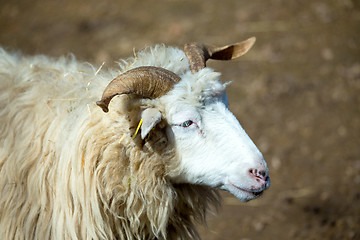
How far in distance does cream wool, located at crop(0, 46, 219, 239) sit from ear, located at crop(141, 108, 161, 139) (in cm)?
14

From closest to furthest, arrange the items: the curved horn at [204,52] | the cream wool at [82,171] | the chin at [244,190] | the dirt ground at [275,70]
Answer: the chin at [244,190] < the cream wool at [82,171] < the curved horn at [204,52] < the dirt ground at [275,70]

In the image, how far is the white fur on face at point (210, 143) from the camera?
242cm

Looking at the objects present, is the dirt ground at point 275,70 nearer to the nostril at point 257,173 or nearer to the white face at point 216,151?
the white face at point 216,151

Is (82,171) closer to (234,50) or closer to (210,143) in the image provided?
(210,143)

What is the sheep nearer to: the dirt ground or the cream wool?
the cream wool

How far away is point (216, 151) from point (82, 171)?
Result: 0.86 m

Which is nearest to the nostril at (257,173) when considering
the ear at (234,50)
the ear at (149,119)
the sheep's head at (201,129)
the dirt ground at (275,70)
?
the sheep's head at (201,129)

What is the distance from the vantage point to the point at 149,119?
239cm

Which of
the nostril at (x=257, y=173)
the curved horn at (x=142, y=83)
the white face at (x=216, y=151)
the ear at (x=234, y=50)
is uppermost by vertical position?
the curved horn at (x=142, y=83)

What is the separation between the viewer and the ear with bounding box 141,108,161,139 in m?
2.37

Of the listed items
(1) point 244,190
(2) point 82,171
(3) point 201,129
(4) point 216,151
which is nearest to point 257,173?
(1) point 244,190

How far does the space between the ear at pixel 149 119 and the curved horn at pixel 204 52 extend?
44cm

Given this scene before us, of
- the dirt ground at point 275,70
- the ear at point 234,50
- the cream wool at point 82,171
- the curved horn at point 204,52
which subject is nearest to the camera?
the cream wool at point 82,171

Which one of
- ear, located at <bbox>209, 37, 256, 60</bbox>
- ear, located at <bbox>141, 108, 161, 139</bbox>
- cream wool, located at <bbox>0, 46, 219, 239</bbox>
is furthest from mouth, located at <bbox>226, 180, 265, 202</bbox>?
ear, located at <bbox>209, 37, 256, 60</bbox>
